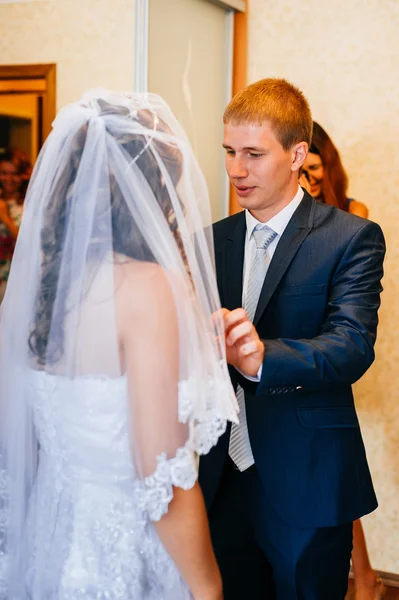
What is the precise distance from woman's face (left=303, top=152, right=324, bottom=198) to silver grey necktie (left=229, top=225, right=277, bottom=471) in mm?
1125

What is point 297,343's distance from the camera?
5.96 feet

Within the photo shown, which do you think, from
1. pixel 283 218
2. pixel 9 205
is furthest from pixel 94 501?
pixel 9 205

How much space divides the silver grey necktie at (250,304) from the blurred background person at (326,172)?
44.3 inches

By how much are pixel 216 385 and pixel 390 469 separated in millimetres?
2098

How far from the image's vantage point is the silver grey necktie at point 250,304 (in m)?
2.04

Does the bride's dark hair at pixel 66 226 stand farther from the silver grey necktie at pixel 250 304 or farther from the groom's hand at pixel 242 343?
the silver grey necktie at pixel 250 304

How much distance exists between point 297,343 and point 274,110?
0.64 meters

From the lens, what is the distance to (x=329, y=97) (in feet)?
10.9

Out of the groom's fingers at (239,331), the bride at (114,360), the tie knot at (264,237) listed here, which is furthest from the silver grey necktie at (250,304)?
the bride at (114,360)

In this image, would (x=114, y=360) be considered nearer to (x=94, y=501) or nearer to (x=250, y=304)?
(x=94, y=501)

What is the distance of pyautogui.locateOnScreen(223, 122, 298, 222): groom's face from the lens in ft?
6.64

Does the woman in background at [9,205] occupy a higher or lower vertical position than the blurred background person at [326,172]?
lower

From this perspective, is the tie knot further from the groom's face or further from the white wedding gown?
the white wedding gown

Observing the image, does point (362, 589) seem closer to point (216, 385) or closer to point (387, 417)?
point (387, 417)
